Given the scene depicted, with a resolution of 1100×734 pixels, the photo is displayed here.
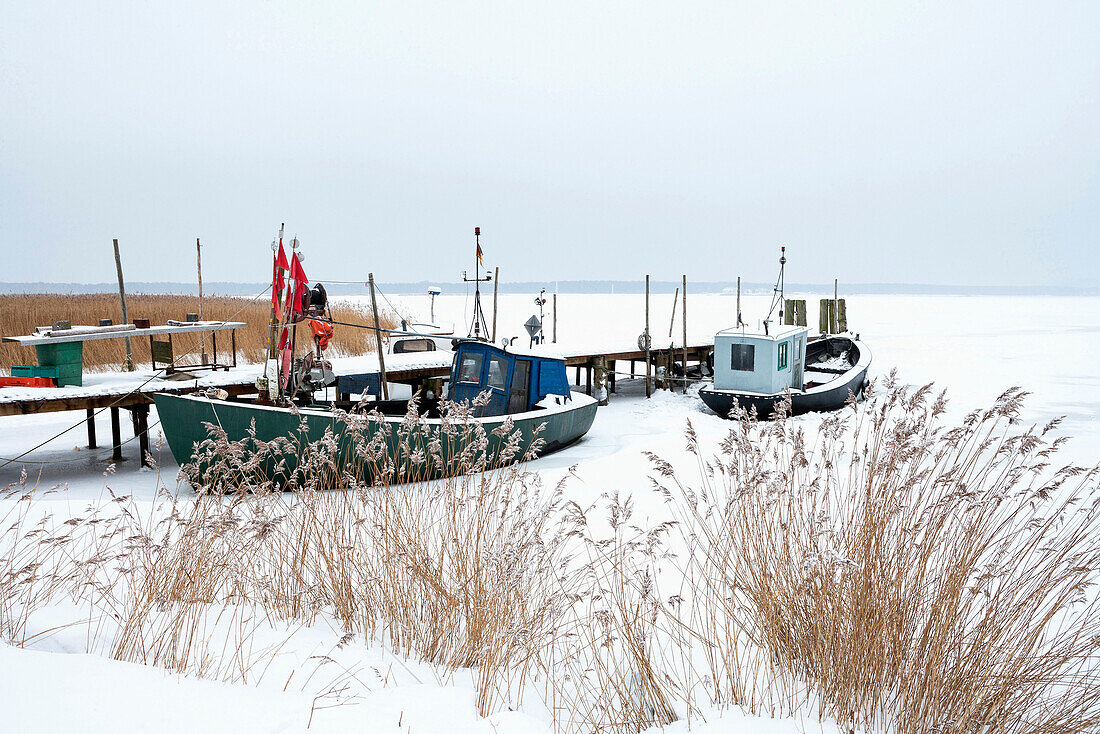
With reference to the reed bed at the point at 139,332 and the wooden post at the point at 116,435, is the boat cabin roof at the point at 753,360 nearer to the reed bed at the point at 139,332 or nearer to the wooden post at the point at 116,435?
the reed bed at the point at 139,332

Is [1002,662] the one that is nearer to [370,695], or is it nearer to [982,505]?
[982,505]

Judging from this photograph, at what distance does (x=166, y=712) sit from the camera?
2430mm

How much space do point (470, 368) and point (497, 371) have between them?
1.35 feet

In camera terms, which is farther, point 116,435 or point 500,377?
point 500,377

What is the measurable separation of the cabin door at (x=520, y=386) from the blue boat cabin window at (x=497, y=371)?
16 cm

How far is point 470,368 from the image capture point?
10922mm

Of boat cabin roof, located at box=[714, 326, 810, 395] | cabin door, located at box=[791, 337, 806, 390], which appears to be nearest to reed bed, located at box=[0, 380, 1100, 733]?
boat cabin roof, located at box=[714, 326, 810, 395]

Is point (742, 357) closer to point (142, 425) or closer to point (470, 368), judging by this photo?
point (470, 368)

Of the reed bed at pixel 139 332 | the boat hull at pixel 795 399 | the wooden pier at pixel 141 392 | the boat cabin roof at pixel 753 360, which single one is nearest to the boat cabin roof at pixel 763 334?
the boat cabin roof at pixel 753 360

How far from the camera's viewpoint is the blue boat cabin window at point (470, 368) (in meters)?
10.9

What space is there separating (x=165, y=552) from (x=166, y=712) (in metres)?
1.11

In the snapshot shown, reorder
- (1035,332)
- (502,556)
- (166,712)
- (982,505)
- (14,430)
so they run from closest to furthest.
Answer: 1. (166,712)
2. (982,505)
3. (502,556)
4. (14,430)
5. (1035,332)

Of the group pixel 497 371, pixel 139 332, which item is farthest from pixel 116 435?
pixel 497 371

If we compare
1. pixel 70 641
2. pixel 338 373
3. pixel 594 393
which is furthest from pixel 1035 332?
pixel 70 641
